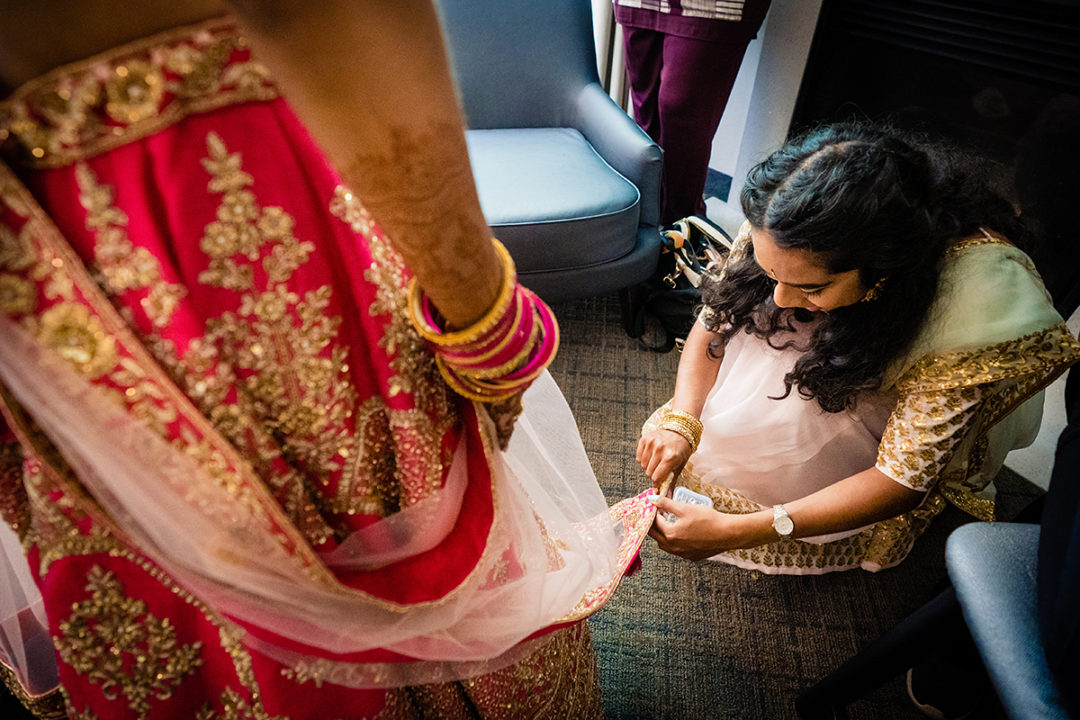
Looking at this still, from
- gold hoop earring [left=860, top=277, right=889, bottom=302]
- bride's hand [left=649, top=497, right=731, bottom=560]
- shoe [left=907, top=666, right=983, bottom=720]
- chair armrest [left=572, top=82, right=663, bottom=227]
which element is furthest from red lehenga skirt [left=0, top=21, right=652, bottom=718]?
chair armrest [left=572, top=82, right=663, bottom=227]

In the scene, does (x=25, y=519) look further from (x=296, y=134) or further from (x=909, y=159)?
(x=909, y=159)

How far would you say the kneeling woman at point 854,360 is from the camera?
33.5 inches

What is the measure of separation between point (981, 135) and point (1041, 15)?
34cm

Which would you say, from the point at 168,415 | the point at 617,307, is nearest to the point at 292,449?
the point at 168,415

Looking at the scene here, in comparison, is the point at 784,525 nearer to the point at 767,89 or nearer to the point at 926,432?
the point at 926,432

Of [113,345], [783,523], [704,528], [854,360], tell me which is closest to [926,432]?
[854,360]

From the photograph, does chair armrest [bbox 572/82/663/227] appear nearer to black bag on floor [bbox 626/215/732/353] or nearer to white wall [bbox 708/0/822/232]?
black bag on floor [bbox 626/215/732/353]

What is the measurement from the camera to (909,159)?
2.86 ft

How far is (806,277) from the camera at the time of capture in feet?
2.93

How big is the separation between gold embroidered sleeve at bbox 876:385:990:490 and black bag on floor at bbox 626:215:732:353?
2.75ft

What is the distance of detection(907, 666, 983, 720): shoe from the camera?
3.44 ft

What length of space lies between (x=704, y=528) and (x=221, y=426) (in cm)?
82

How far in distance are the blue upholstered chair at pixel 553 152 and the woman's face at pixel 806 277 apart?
658mm

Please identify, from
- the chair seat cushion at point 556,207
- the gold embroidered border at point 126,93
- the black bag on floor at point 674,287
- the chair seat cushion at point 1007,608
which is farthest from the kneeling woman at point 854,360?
the gold embroidered border at point 126,93
